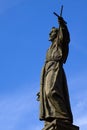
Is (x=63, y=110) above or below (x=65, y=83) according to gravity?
below

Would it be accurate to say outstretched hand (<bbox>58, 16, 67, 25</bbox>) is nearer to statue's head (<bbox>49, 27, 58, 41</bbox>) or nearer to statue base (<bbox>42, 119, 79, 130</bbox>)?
statue's head (<bbox>49, 27, 58, 41</bbox>)

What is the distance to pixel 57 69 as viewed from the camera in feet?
54.9

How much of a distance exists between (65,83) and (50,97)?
941 millimetres

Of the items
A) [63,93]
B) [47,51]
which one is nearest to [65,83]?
[63,93]

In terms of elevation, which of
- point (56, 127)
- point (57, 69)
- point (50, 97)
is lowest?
point (56, 127)

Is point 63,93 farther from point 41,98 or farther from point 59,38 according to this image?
point 59,38

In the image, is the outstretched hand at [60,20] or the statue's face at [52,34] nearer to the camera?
the outstretched hand at [60,20]

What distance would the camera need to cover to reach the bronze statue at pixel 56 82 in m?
15.9

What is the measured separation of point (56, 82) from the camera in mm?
16344

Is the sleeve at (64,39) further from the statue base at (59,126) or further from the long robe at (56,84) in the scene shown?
the statue base at (59,126)

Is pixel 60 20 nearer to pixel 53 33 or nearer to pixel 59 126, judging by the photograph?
pixel 53 33

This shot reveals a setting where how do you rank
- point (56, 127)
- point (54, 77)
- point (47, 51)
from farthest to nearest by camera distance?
1. point (47, 51)
2. point (54, 77)
3. point (56, 127)

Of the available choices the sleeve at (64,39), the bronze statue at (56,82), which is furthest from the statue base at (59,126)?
the sleeve at (64,39)

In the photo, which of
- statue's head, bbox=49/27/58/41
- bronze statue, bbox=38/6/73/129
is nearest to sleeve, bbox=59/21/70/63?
bronze statue, bbox=38/6/73/129
